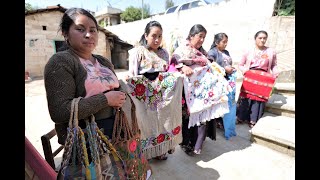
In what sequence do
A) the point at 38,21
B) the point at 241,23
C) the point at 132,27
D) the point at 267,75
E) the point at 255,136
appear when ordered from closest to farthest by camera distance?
the point at 255,136
the point at 267,75
the point at 241,23
the point at 38,21
the point at 132,27

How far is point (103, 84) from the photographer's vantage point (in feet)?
3.90

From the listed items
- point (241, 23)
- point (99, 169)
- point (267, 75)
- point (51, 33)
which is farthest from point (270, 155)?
point (51, 33)

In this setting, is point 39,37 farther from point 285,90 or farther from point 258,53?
point 285,90

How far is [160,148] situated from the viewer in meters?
2.20

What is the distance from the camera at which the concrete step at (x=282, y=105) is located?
3.43 metres

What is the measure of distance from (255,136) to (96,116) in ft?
9.12

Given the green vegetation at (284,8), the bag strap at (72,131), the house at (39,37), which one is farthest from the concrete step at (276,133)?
the house at (39,37)

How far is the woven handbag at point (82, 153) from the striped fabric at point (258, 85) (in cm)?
327

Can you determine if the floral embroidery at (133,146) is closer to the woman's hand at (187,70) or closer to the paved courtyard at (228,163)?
the paved courtyard at (228,163)

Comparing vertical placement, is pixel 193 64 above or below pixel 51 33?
below

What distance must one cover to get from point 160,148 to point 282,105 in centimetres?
267

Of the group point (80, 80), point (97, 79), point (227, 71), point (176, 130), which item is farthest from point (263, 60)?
point (80, 80)
